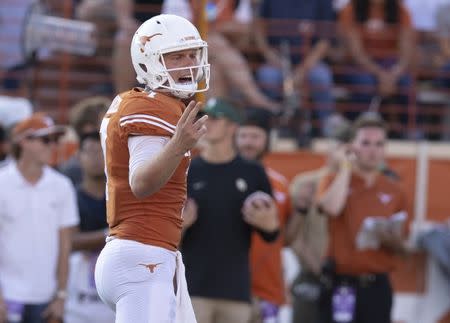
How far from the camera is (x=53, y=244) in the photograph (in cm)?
798

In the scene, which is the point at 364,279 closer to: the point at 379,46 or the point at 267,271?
the point at 267,271

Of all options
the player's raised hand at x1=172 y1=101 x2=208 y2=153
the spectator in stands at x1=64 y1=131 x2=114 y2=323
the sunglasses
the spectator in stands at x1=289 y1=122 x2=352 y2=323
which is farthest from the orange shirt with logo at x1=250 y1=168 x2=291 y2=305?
the player's raised hand at x1=172 y1=101 x2=208 y2=153

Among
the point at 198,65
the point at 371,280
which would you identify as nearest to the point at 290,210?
the point at 371,280

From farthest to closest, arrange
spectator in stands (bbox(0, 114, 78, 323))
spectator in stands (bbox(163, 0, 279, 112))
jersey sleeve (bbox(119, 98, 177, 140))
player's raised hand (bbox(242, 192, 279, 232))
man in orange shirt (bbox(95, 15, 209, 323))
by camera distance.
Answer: spectator in stands (bbox(163, 0, 279, 112)), spectator in stands (bbox(0, 114, 78, 323)), player's raised hand (bbox(242, 192, 279, 232)), man in orange shirt (bbox(95, 15, 209, 323)), jersey sleeve (bbox(119, 98, 177, 140))

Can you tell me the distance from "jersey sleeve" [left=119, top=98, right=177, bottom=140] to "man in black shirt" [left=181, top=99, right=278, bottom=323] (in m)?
2.54

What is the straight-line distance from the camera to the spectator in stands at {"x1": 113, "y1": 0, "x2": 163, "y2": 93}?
10.1 m

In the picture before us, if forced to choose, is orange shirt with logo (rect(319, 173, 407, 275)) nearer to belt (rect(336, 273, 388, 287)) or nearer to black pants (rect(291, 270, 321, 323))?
belt (rect(336, 273, 388, 287))

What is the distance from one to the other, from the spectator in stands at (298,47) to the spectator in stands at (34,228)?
3.13 metres

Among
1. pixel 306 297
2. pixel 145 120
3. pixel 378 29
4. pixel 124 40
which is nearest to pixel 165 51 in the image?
pixel 145 120

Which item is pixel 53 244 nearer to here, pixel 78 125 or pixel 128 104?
pixel 78 125

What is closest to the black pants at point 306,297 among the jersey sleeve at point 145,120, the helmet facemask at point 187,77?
the helmet facemask at point 187,77

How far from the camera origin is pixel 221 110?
779cm

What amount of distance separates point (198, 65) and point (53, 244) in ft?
10.2

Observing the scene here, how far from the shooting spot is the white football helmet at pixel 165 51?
16.9 feet
